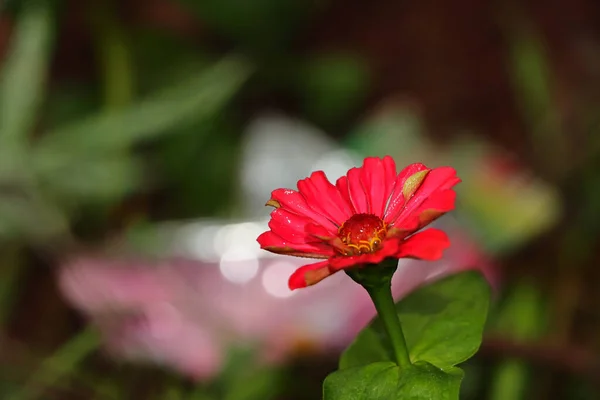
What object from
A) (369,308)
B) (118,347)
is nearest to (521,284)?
(369,308)

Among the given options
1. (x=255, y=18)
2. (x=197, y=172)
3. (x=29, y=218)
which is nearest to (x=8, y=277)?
(x=29, y=218)

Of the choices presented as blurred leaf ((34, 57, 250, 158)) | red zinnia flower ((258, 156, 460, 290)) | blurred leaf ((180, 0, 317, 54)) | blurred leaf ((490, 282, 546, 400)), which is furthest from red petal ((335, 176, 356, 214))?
blurred leaf ((180, 0, 317, 54))

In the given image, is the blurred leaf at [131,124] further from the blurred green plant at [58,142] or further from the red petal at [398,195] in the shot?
the red petal at [398,195]

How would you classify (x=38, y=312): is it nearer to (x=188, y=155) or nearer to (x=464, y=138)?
(x=188, y=155)

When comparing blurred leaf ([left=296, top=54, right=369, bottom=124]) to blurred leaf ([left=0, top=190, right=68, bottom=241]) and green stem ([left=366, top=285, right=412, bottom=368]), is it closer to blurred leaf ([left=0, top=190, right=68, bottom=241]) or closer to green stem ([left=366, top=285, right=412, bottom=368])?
blurred leaf ([left=0, top=190, right=68, bottom=241])

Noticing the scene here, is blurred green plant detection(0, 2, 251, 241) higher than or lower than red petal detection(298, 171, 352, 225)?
higher

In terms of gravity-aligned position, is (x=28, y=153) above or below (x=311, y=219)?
above
